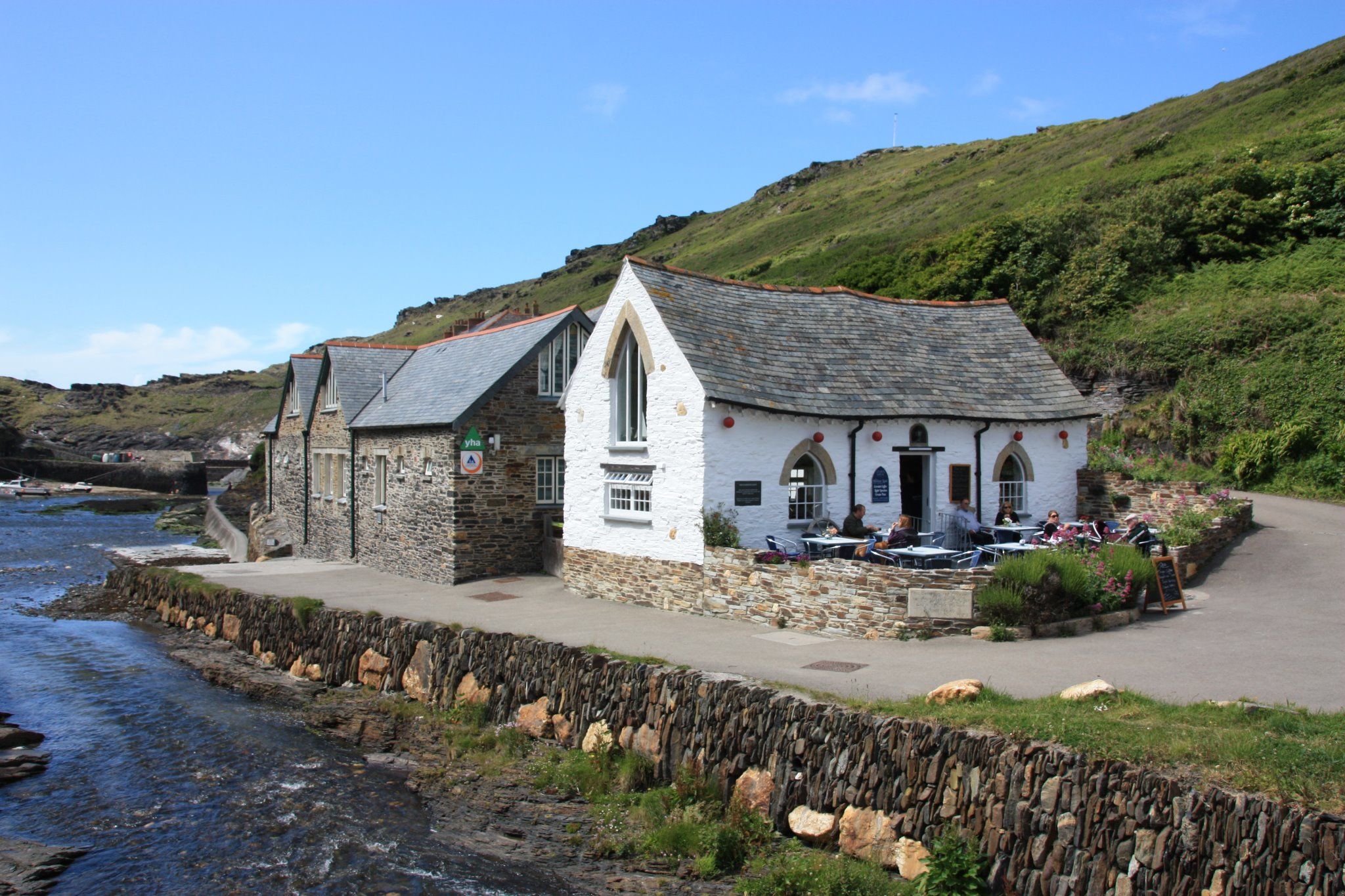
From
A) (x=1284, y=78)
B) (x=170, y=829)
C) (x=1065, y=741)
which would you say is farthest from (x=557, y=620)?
(x=1284, y=78)

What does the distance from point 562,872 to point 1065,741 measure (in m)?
5.02

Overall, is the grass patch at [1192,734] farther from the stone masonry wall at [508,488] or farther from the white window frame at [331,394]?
the white window frame at [331,394]

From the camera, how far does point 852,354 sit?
61.3 feet

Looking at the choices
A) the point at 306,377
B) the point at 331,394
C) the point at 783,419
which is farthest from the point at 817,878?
the point at 306,377

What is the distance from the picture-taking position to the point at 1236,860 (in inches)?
247

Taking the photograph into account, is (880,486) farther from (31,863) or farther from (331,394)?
(331,394)

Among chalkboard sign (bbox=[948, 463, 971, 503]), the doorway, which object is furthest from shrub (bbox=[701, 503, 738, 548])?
chalkboard sign (bbox=[948, 463, 971, 503])

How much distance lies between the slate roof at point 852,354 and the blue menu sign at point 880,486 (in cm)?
113

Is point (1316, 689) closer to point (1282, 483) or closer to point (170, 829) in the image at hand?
point (170, 829)

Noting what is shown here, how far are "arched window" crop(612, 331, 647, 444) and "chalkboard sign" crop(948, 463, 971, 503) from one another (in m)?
6.35

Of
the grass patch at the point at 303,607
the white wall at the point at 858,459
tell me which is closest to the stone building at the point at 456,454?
the grass patch at the point at 303,607

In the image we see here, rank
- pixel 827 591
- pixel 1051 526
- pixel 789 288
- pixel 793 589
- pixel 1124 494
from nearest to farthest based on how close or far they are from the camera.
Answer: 1. pixel 827 591
2. pixel 793 589
3. pixel 1051 526
4. pixel 1124 494
5. pixel 789 288

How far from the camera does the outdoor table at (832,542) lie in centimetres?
1519

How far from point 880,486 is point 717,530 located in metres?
3.83
